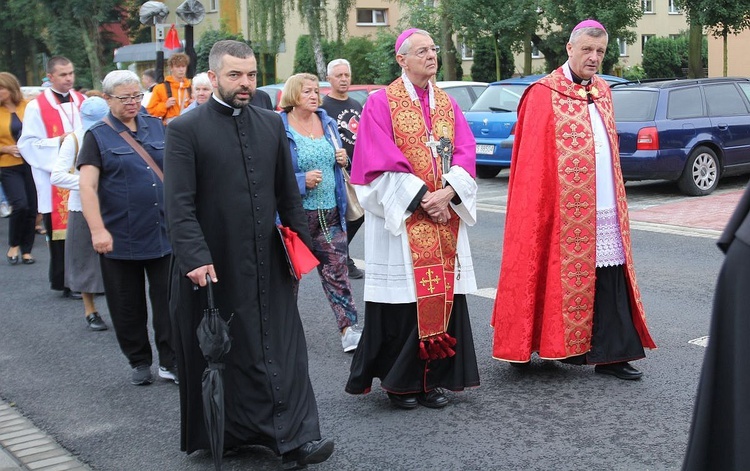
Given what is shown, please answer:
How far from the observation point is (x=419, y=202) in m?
5.48

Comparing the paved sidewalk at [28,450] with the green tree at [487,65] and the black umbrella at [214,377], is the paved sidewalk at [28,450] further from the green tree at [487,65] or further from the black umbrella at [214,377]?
the green tree at [487,65]

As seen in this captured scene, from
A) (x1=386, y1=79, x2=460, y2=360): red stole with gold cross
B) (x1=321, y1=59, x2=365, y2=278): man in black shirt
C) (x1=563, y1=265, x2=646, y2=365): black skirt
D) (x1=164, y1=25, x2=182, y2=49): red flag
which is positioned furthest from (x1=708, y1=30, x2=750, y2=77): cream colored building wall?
(x1=386, y1=79, x2=460, y2=360): red stole with gold cross

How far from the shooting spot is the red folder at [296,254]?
471 cm

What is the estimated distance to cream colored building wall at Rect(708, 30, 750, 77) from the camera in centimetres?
3278

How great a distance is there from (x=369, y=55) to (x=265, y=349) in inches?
1707

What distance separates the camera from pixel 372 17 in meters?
62.2

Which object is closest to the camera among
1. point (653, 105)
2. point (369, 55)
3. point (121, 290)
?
point (121, 290)

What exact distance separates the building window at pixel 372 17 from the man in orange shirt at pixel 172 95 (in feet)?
170

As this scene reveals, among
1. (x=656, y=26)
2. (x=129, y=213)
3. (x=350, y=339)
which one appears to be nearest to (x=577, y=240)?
(x=350, y=339)

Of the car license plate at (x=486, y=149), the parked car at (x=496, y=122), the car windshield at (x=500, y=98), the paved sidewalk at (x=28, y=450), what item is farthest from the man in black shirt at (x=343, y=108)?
the car windshield at (x=500, y=98)

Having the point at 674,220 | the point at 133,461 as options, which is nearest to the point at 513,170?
the point at 133,461

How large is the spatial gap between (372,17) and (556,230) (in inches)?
2275

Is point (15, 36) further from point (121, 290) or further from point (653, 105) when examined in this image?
point (121, 290)

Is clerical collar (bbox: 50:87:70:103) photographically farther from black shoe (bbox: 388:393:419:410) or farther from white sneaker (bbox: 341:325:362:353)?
black shoe (bbox: 388:393:419:410)
